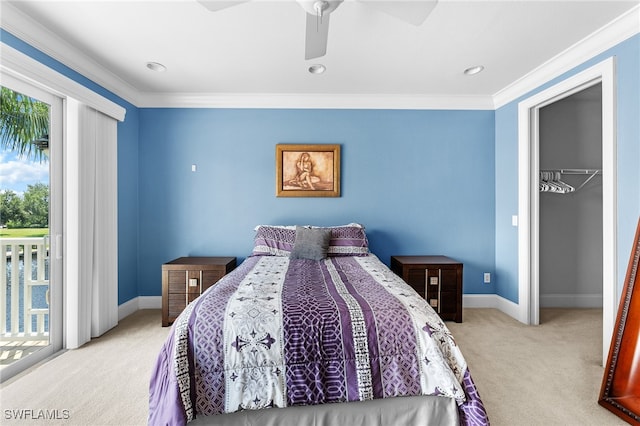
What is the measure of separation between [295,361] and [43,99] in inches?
108

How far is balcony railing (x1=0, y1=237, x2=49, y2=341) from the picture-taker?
2258mm

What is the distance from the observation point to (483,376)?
2217 millimetres

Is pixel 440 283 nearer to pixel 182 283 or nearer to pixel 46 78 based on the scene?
pixel 182 283

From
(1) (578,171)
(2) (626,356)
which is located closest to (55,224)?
(2) (626,356)

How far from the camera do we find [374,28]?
223cm

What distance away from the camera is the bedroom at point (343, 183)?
3613 mm

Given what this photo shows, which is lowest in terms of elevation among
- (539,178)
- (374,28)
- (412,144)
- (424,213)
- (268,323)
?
(268,323)

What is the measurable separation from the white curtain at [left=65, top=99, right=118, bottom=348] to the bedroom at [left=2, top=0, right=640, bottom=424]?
→ 1.51 feet

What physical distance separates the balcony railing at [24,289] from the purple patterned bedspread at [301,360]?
152cm

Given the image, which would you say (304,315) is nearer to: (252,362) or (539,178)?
(252,362)

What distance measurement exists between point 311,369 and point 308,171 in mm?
2432

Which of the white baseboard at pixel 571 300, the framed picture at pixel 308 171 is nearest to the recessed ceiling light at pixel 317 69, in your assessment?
the framed picture at pixel 308 171

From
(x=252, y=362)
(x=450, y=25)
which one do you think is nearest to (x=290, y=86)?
(x=450, y=25)

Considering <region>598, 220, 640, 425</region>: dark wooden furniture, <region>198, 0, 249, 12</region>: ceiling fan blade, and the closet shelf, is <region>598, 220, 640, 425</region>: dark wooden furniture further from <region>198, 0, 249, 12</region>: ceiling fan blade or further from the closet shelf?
<region>198, 0, 249, 12</region>: ceiling fan blade
